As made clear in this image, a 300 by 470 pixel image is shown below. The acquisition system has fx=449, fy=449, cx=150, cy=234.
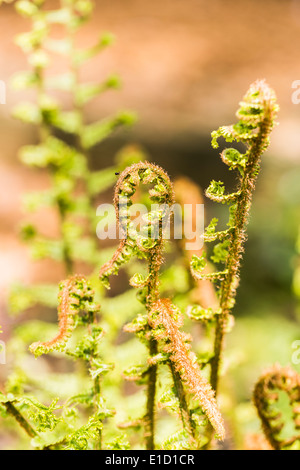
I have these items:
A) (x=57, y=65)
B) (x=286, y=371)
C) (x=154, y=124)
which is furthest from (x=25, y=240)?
(x=57, y=65)

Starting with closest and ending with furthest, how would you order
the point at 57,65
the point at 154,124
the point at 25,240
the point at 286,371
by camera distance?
the point at 286,371
the point at 25,240
the point at 154,124
the point at 57,65

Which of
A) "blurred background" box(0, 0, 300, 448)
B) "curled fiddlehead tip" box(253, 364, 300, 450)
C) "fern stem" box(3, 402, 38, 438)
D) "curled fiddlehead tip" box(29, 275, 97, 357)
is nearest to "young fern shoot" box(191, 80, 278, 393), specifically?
"curled fiddlehead tip" box(253, 364, 300, 450)

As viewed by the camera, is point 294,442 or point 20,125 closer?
point 294,442

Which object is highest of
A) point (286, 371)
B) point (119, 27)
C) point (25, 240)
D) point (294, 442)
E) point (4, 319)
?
point (119, 27)

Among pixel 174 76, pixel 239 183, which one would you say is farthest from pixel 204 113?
pixel 239 183

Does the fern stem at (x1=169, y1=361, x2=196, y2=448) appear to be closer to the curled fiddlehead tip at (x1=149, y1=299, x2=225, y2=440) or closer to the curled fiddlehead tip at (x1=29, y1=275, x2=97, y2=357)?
the curled fiddlehead tip at (x1=149, y1=299, x2=225, y2=440)

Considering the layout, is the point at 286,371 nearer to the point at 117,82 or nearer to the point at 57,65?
the point at 117,82
